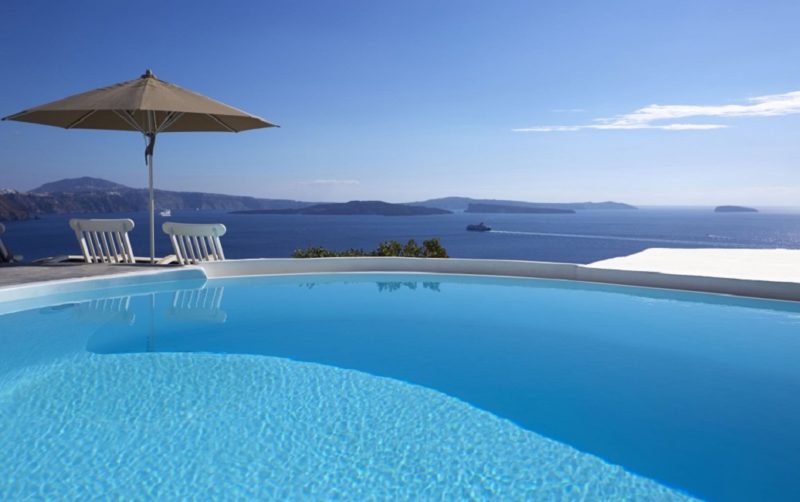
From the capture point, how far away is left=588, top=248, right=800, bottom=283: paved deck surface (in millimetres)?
7806

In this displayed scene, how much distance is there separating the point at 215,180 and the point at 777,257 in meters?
33.3

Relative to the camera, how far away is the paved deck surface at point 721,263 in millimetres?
7806

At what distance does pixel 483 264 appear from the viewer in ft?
29.0

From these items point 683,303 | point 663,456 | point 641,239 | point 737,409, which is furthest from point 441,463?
point 641,239

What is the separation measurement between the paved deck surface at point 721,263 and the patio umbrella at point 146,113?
605 centimetres

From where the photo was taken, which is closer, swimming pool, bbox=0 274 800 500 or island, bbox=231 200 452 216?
swimming pool, bbox=0 274 800 500

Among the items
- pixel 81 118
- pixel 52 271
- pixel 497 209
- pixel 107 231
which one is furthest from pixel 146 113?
pixel 497 209

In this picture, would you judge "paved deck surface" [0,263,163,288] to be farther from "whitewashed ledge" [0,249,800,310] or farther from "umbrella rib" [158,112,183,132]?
"umbrella rib" [158,112,183,132]

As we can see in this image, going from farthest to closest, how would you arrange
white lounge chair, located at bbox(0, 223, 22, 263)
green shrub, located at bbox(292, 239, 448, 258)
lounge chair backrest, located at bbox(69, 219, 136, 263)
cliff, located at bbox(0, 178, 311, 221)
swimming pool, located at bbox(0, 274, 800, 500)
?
1. cliff, located at bbox(0, 178, 311, 221)
2. green shrub, located at bbox(292, 239, 448, 258)
3. white lounge chair, located at bbox(0, 223, 22, 263)
4. lounge chair backrest, located at bbox(69, 219, 136, 263)
5. swimming pool, located at bbox(0, 274, 800, 500)

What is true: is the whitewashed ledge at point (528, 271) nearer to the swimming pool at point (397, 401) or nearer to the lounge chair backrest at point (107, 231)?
the swimming pool at point (397, 401)

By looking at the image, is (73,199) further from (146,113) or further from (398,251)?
(146,113)

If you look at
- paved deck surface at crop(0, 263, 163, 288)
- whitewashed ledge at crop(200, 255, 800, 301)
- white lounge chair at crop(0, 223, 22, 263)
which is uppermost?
white lounge chair at crop(0, 223, 22, 263)

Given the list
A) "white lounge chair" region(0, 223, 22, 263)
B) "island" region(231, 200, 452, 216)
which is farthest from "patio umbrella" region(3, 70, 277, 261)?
"island" region(231, 200, 452, 216)

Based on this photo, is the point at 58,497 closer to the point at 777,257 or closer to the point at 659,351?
the point at 659,351
